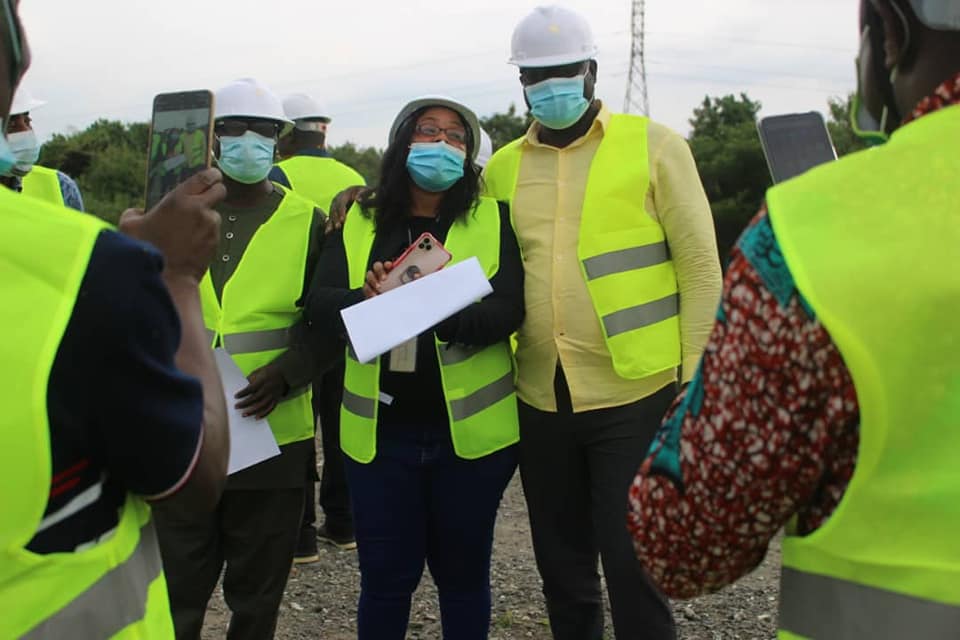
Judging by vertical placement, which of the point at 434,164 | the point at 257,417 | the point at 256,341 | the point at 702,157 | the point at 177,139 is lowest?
the point at 702,157

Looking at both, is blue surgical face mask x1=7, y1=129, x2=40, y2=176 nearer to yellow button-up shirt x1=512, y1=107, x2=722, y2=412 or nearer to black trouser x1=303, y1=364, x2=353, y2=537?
yellow button-up shirt x1=512, y1=107, x2=722, y2=412

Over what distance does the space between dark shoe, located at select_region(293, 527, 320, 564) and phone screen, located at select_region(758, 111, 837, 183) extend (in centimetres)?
370

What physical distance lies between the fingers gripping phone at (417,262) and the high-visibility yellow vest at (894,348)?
1.87 metres

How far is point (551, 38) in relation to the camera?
3.29 meters

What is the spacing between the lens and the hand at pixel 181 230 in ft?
5.23

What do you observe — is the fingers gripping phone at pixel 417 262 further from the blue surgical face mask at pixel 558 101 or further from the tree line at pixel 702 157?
the tree line at pixel 702 157

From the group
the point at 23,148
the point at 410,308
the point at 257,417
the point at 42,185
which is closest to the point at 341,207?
the point at 410,308

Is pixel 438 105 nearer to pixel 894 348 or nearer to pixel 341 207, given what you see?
pixel 341 207

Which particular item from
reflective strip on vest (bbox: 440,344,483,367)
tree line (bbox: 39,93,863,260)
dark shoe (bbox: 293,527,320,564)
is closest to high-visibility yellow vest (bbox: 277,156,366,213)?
dark shoe (bbox: 293,527,320,564)

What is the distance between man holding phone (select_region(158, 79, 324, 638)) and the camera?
331 centimetres

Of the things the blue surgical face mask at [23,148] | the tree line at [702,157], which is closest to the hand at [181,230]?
the blue surgical face mask at [23,148]

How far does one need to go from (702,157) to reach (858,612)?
1997 centimetres

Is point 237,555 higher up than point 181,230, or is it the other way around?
point 181,230

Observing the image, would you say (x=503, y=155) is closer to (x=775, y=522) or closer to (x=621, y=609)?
(x=621, y=609)
